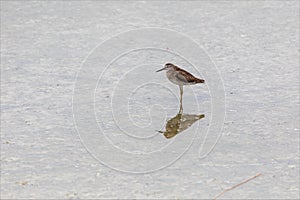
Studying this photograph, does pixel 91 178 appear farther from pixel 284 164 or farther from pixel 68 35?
pixel 68 35

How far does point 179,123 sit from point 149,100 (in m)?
0.32

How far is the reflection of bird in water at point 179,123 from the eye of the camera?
398cm

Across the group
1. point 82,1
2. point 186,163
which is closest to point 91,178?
point 186,163

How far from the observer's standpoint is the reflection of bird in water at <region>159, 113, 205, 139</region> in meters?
3.98

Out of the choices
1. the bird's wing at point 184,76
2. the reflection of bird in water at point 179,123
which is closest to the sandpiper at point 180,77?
the bird's wing at point 184,76

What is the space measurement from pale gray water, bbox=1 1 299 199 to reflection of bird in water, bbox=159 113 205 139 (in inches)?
1.4

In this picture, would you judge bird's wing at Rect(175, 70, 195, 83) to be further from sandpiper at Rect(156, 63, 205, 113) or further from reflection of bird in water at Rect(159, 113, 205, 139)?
reflection of bird in water at Rect(159, 113, 205, 139)

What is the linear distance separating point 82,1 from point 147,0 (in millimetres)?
500

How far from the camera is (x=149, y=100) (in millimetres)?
4328

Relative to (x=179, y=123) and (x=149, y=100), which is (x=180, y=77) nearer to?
(x=149, y=100)

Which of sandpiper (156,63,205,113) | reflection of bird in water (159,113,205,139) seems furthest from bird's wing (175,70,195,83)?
reflection of bird in water (159,113,205,139)

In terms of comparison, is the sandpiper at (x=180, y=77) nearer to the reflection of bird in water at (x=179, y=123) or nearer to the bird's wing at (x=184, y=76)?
the bird's wing at (x=184, y=76)

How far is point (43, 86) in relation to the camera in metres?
4.51

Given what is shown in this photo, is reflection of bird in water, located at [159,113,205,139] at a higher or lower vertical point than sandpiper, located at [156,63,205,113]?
lower
